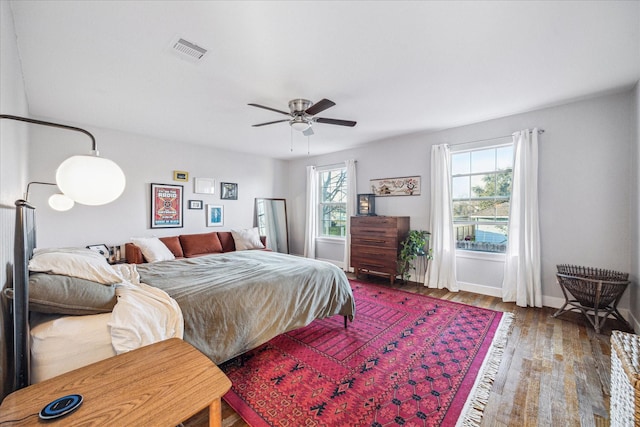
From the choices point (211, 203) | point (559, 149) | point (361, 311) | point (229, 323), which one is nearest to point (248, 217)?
point (211, 203)

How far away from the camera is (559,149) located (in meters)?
3.24

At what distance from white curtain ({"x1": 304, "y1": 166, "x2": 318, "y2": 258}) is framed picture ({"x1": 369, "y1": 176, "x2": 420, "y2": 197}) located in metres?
1.47

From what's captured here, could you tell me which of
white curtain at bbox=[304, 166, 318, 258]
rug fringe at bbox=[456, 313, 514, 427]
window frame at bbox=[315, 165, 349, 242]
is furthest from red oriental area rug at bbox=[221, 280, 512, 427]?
white curtain at bbox=[304, 166, 318, 258]

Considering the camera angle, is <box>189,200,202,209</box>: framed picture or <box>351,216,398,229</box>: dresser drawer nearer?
<box>351,216,398,229</box>: dresser drawer

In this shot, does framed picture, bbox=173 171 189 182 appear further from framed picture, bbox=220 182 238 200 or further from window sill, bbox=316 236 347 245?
window sill, bbox=316 236 347 245

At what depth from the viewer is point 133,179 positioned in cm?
419

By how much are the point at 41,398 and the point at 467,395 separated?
7.29ft

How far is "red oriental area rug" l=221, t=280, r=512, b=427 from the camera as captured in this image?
1.63m

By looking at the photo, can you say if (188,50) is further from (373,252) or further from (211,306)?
(373,252)

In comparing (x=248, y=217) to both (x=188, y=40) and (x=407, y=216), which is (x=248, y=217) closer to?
(x=407, y=216)

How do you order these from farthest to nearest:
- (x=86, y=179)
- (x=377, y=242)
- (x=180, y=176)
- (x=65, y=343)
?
(x=180, y=176)
(x=377, y=242)
(x=65, y=343)
(x=86, y=179)

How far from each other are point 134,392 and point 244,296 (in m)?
1.18

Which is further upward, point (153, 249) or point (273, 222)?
point (273, 222)

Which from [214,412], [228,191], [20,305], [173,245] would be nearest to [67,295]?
[20,305]
